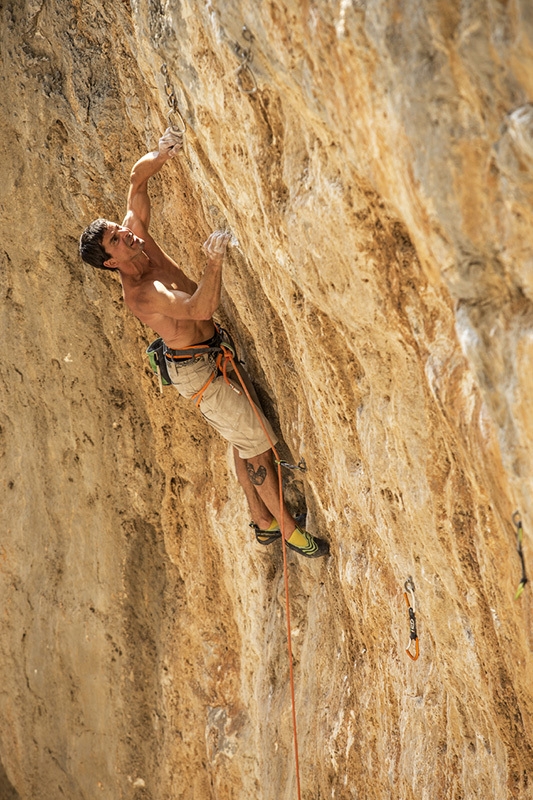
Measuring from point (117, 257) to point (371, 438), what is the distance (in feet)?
5.15

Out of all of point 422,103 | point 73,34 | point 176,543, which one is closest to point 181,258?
point 73,34

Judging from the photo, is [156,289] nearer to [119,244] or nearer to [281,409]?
[119,244]

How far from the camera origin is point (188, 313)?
4.19 metres

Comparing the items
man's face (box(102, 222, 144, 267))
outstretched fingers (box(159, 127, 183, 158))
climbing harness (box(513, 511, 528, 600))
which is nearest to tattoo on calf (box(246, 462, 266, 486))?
man's face (box(102, 222, 144, 267))

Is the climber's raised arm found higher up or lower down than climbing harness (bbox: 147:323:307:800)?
higher up

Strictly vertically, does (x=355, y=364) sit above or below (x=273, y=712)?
above

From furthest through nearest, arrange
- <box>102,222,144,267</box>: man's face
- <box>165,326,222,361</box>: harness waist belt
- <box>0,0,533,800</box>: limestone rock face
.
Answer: <box>165,326,222,361</box>: harness waist belt
<box>102,222,144,267</box>: man's face
<box>0,0,533,800</box>: limestone rock face

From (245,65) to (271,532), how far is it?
291 cm

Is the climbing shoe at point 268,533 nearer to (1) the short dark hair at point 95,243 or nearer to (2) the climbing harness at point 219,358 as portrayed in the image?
(2) the climbing harness at point 219,358

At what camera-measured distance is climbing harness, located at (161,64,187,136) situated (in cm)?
397

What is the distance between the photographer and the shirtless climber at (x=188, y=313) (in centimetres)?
410

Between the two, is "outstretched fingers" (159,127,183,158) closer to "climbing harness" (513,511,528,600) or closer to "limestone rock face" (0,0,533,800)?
"limestone rock face" (0,0,533,800)

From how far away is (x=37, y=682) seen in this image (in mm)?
6766

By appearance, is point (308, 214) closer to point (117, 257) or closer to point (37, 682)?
point (117, 257)
